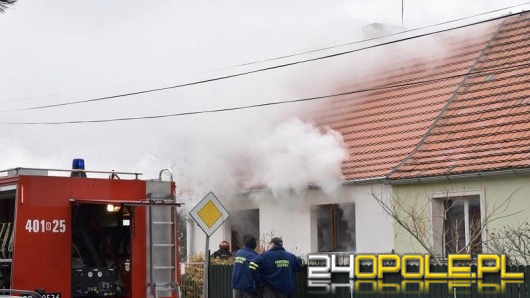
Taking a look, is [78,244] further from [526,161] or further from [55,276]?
[526,161]

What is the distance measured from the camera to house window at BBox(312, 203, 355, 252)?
65.2 feet

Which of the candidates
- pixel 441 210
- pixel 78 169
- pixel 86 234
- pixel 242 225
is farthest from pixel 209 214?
pixel 242 225

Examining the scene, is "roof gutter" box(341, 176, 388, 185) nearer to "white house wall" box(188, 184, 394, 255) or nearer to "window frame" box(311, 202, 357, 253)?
"white house wall" box(188, 184, 394, 255)

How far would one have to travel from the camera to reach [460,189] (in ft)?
56.9

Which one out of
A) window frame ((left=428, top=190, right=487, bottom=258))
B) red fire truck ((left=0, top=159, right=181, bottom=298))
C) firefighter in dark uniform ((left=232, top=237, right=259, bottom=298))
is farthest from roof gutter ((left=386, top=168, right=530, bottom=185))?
red fire truck ((left=0, top=159, right=181, bottom=298))

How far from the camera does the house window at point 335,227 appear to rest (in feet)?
65.2

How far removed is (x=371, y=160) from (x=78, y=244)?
8.13 m

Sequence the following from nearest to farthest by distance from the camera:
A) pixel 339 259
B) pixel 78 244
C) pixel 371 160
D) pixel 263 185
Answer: pixel 78 244 < pixel 339 259 < pixel 371 160 < pixel 263 185

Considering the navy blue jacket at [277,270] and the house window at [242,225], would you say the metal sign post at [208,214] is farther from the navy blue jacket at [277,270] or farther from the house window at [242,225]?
the house window at [242,225]

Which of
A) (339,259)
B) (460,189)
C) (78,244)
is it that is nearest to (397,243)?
(460,189)

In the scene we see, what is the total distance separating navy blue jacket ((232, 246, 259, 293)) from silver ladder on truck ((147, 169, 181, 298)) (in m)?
1.42

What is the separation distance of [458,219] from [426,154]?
4.58 feet

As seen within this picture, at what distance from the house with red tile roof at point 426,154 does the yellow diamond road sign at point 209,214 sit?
3.18 meters

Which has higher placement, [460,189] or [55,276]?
[460,189]
